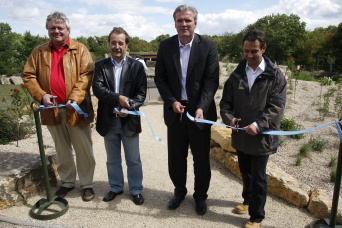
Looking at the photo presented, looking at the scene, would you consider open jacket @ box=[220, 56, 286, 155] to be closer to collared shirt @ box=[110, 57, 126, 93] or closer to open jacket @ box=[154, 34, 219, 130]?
open jacket @ box=[154, 34, 219, 130]

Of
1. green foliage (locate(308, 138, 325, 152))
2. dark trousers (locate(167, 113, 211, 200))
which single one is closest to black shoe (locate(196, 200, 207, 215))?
dark trousers (locate(167, 113, 211, 200))

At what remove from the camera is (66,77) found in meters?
3.46

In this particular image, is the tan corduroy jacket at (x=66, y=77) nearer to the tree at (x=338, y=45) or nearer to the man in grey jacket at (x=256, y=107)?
the man in grey jacket at (x=256, y=107)

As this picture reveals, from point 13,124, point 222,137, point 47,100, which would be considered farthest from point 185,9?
point 13,124

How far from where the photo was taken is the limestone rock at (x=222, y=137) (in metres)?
4.79

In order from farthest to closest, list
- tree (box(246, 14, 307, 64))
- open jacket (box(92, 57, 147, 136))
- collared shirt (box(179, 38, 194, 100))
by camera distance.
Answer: tree (box(246, 14, 307, 64)), open jacket (box(92, 57, 147, 136)), collared shirt (box(179, 38, 194, 100))

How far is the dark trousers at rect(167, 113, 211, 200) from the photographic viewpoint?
331cm

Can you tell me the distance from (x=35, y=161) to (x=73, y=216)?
1131 millimetres

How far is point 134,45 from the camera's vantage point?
3506cm

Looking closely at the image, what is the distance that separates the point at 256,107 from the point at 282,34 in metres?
34.6

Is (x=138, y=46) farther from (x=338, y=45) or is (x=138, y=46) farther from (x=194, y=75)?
(x=194, y=75)

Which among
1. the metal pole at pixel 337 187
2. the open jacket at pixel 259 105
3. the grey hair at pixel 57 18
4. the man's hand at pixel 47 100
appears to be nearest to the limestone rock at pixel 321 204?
the metal pole at pixel 337 187

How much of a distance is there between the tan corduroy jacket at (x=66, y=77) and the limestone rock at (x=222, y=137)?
240 centimetres

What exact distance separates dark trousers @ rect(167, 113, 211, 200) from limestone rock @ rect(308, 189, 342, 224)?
129 centimetres
